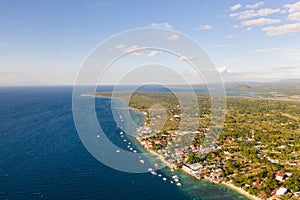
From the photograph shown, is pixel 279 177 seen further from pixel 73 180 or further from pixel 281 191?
pixel 73 180

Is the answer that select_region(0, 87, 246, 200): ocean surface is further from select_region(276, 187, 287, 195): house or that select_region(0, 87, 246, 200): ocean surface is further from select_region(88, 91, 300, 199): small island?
select_region(276, 187, 287, 195): house

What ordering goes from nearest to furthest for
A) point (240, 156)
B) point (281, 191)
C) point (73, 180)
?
point (281, 191), point (73, 180), point (240, 156)

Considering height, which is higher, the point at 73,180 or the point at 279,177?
the point at 73,180

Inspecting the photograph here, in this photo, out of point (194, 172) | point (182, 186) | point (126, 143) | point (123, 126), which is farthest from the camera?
point (123, 126)

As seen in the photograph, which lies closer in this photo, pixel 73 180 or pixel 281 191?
pixel 281 191

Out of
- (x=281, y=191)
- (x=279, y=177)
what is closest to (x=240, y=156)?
(x=279, y=177)

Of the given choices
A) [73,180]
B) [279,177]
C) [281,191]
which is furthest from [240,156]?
[73,180]

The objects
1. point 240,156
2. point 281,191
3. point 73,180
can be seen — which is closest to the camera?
point 281,191

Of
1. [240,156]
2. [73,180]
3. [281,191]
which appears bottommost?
[281,191]

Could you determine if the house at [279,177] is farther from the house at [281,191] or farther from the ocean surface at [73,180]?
the ocean surface at [73,180]

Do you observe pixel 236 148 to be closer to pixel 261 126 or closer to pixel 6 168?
pixel 261 126

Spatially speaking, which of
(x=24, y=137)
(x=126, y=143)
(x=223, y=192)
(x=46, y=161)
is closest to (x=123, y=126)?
(x=126, y=143)
